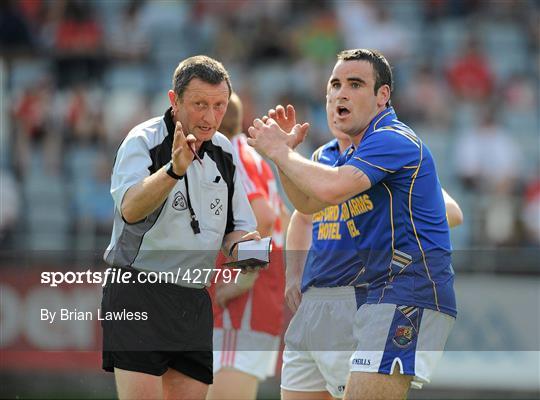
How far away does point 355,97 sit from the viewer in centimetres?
603

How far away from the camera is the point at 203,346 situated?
611 centimetres

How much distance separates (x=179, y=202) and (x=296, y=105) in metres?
9.18

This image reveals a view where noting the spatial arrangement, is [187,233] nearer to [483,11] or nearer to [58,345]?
[58,345]

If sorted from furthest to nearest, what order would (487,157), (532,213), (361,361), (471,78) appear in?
1. (471,78)
2. (487,157)
3. (532,213)
4. (361,361)

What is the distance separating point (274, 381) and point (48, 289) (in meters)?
2.38

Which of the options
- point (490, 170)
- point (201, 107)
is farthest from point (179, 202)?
point (490, 170)

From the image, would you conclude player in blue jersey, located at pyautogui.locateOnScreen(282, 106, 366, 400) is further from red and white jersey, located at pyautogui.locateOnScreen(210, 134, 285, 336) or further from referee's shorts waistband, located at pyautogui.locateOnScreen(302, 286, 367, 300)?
red and white jersey, located at pyautogui.locateOnScreen(210, 134, 285, 336)

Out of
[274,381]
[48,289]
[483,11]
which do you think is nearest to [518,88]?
[483,11]

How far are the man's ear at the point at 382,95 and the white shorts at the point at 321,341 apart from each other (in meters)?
1.08

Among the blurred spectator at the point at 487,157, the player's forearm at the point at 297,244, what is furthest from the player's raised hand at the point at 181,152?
the blurred spectator at the point at 487,157

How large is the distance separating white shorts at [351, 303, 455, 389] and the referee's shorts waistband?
533mm

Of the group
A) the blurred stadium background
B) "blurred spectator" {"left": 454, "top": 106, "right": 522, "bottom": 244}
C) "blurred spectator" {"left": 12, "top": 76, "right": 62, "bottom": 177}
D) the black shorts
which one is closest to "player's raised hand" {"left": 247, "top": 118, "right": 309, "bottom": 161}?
the black shorts

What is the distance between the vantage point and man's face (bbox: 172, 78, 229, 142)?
5.81m

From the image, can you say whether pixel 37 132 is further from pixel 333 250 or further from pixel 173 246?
pixel 173 246
